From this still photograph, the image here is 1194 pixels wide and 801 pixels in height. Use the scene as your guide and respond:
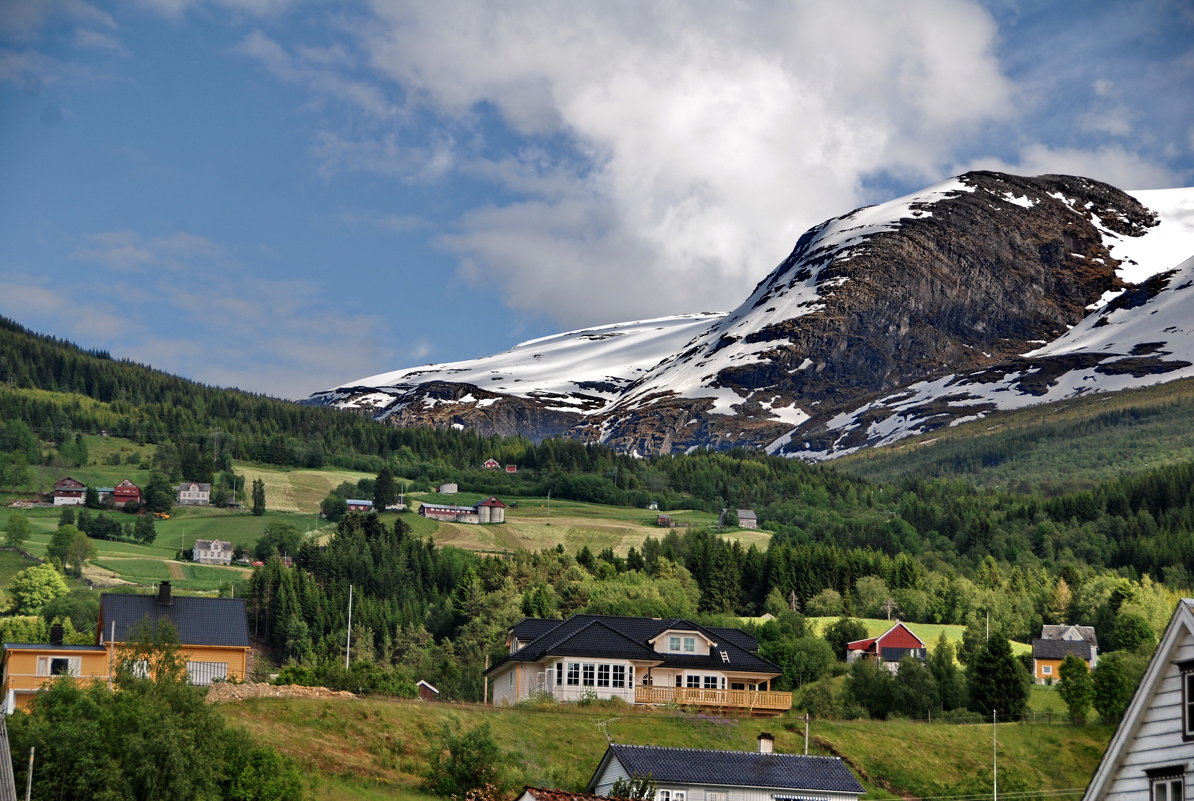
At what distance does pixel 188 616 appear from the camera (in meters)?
77.4

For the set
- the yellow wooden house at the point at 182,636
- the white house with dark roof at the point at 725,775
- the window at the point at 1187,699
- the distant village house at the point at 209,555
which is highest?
the distant village house at the point at 209,555

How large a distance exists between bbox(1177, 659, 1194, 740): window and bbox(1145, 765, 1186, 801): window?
0.35 meters

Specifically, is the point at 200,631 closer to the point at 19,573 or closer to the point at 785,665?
the point at 785,665

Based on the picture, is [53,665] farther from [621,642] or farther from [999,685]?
[999,685]

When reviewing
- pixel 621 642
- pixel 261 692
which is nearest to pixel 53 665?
pixel 261 692

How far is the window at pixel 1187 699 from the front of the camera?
15.3 metres

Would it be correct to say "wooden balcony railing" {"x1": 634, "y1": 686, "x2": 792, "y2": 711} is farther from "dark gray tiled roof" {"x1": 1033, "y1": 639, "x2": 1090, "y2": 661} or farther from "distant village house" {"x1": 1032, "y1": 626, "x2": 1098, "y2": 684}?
"dark gray tiled roof" {"x1": 1033, "y1": 639, "x2": 1090, "y2": 661}

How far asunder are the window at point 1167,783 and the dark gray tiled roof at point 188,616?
212ft

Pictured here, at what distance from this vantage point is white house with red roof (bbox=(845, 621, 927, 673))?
404 ft

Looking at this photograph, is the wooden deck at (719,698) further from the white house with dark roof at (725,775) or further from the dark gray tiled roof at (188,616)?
the white house with dark roof at (725,775)

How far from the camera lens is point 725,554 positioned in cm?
16675

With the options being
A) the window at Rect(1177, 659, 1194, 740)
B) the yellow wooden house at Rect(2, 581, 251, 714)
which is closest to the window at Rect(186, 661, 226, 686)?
the yellow wooden house at Rect(2, 581, 251, 714)

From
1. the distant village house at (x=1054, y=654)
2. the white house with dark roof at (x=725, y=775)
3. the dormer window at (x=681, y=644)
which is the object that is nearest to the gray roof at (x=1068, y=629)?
the distant village house at (x=1054, y=654)

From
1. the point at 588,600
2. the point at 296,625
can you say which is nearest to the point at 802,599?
the point at 588,600
